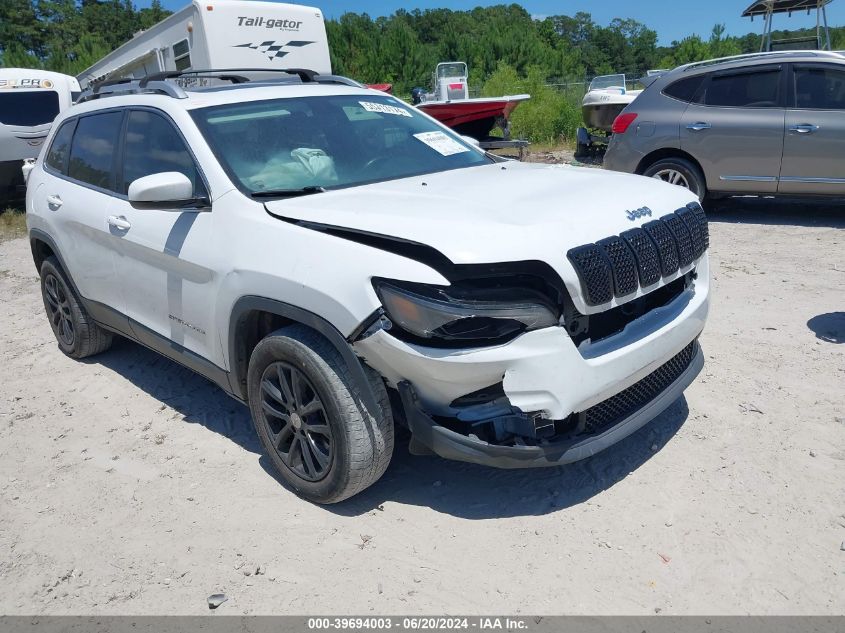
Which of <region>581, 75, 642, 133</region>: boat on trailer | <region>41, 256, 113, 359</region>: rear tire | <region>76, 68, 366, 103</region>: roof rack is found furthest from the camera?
<region>581, 75, 642, 133</region>: boat on trailer

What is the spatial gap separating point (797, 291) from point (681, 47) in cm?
3739

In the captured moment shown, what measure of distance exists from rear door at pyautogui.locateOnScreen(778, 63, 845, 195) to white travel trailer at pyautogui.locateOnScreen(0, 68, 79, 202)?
34.0ft

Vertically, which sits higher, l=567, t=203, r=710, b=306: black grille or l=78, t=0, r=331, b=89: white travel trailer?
l=78, t=0, r=331, b=89: white travel trailer

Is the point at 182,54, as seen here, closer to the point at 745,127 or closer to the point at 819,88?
the point at 745,127

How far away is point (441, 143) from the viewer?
14.2 feet

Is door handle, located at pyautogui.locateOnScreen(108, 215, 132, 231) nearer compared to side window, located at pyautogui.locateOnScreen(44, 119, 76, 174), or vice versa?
door handle, located at pyautogui.locateOnScreen(108, 215, 132, 231)

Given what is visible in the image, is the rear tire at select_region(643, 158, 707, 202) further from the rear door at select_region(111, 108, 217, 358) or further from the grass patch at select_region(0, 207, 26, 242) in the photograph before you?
the grass patch at select_region(0, 207, 26, 242)

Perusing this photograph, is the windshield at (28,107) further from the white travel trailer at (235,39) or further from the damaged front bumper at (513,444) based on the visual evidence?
the damaged front bumper at (513,444)

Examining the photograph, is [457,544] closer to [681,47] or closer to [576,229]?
[576,229]

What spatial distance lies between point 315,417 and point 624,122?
6.66 m

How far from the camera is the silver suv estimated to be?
7.29 metres

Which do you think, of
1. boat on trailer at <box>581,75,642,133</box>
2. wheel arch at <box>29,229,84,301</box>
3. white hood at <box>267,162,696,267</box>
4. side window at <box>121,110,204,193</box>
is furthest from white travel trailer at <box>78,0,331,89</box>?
white hood at <box>267,162,696,267</box>

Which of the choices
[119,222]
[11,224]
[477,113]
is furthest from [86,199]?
[477,113]

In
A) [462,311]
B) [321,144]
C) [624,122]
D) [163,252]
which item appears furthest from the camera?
[624,122]
